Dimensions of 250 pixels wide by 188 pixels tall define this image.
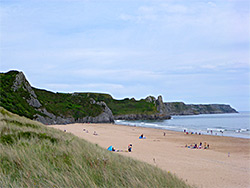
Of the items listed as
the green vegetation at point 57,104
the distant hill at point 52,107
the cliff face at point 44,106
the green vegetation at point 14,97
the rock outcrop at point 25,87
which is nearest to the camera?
the green vegetation at point 14,97

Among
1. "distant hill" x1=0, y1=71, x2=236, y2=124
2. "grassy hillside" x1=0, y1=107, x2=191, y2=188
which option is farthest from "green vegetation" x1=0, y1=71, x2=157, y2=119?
"grassy hillside" x1=0, y1=107, x2=191, y2=188

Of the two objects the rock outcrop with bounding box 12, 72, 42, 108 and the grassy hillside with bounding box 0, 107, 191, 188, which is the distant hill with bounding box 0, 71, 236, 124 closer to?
the rock outcrop with bounding box 12, 72, 42, 108

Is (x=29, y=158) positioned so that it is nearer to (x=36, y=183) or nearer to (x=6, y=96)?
(x=36, y=183)

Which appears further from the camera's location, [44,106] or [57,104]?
[57,104]

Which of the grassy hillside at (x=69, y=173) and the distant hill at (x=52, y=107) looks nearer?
the grassy hillside at (x=69, y=173)

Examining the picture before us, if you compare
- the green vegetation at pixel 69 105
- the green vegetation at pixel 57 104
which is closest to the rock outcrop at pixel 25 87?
the green vegetation at pixel 57 104

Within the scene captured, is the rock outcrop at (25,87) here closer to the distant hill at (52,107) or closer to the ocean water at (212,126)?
the distant hill at (52,107)

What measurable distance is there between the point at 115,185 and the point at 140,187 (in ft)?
1.54

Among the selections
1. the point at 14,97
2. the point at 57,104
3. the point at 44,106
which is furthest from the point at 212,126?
the point at 57,104

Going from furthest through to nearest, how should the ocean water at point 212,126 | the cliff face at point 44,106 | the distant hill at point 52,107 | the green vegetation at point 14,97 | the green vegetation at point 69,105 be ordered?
the green vegetation at point 69,105 < the distant hill at point 52,107 < the cliff face at point 44,106 < the green vegetation at point 14,97 < the ocean water at point 212,126

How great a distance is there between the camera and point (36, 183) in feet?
14.3

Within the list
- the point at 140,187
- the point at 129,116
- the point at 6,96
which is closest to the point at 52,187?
the point at 140,187

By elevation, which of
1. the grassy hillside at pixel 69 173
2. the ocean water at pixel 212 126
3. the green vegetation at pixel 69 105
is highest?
the green vegetation at pixel 69 105

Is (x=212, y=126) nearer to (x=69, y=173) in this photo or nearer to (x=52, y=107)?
(x=52, y=107)
